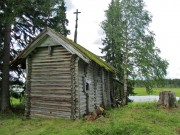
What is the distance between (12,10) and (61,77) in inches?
210

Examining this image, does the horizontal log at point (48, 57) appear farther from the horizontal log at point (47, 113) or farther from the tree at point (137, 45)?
the tree at point (137, 45)

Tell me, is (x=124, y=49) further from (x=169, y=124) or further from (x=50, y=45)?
(x=169, y=124)

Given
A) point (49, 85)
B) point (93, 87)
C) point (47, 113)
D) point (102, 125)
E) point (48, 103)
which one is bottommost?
point (102, 125)

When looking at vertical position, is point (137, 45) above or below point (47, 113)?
above

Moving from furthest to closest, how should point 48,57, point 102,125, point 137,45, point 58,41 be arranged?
Result: point 137,45 → point 48,57 → point 58,41 → point 102,125

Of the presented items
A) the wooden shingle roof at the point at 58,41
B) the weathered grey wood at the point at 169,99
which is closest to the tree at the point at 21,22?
the wooden shingle roof at the point at 58,41

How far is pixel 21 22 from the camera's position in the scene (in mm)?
20297

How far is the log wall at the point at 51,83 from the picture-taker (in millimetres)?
16719

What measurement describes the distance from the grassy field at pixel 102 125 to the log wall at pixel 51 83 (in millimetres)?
874

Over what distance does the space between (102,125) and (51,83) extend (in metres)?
5.19

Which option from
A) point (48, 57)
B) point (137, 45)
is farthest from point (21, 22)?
point (137, 45)

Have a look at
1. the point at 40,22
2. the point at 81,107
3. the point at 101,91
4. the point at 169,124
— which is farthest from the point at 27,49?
the point at 169,124

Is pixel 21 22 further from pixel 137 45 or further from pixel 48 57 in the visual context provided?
pixel 137 45

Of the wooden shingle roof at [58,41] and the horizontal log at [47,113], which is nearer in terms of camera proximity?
the wooden shingle roof at [58,41]
